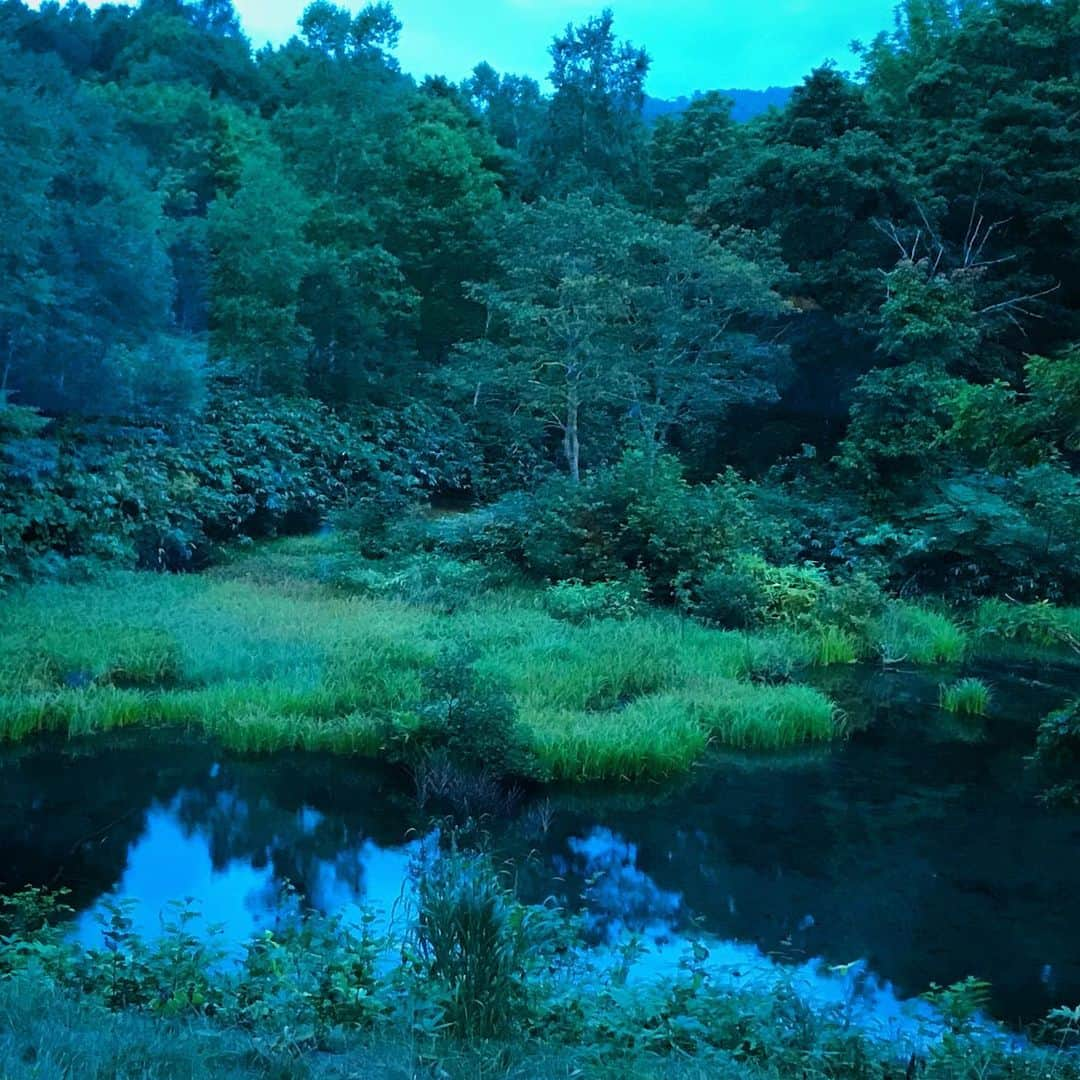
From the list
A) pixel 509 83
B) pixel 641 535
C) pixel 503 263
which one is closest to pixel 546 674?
pixel 641 535

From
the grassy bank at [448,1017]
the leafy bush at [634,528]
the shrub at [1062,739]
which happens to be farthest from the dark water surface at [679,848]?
the leafy bush at [634,528]

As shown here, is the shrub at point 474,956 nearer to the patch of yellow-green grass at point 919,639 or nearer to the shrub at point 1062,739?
the shrub at point 1062,739

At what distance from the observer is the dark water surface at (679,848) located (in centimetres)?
667

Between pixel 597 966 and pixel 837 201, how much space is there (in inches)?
730

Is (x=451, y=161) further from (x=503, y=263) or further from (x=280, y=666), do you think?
(x=280, y=666)

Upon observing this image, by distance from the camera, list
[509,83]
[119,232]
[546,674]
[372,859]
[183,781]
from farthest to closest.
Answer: [509,83] → [119,232] → [546,674] → [183,781] → [372,859]

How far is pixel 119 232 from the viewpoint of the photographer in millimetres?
15094

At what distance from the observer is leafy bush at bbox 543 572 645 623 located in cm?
1383

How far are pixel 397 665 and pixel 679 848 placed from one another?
390cm

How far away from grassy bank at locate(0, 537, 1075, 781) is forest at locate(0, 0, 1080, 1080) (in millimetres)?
62

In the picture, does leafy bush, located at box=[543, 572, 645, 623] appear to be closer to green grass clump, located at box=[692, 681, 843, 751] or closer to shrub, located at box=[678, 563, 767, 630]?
shrub, located at box=[678, 563, 767, 630]

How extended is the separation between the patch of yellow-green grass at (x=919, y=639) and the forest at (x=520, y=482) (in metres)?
0.09

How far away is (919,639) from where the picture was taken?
1422cm

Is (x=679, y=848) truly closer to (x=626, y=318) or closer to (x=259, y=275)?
(x=626, y=318)
